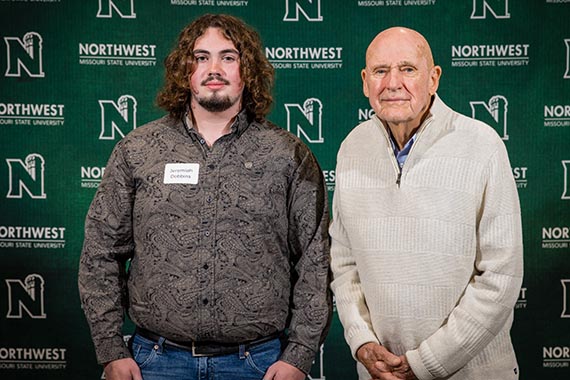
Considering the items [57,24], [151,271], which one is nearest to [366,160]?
[151,271]

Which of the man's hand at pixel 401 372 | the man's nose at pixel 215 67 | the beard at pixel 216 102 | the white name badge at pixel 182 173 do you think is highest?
the man's nose at pixel 215 67

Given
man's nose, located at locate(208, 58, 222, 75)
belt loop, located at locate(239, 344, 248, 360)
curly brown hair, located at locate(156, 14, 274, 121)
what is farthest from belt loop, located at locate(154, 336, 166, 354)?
man's nose, located at locate(208, 58, 222, 75)

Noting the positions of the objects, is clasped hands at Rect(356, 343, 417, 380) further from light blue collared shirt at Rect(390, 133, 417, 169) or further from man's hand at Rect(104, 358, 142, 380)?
man's hand at Rect(104, 358, 142, 380)

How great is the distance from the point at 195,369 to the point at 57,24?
7.04 feet

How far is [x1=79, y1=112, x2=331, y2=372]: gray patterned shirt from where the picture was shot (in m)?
2.38

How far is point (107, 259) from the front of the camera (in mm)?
2473

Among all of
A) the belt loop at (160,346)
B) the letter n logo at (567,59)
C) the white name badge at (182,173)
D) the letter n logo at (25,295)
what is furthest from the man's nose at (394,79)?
the letter n logo at (25,295)

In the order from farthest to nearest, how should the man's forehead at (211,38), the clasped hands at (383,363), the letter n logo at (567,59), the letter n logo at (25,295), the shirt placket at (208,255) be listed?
1. the letter n logo at (25,295)
2. the letter n logo at (567,59)
3. the man's forehead at (211,38)
4. the shirt placket at (208,255)
5. the clasped hands at (383,363)

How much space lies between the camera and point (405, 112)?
2.18 metres

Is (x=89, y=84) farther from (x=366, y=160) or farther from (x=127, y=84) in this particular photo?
(x=366, y=160)

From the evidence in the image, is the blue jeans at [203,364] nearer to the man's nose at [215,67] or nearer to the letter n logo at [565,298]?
the man's nose at [215,67]

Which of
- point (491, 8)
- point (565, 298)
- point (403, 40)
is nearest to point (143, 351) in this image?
point (403, 40)

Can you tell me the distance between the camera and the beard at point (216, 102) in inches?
96.6

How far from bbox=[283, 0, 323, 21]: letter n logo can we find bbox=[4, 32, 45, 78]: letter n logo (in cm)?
128
